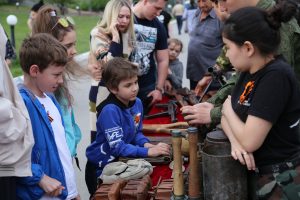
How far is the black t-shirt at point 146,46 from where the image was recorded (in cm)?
420

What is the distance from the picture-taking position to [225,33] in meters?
2.02

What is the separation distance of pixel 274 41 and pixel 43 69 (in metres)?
1.19

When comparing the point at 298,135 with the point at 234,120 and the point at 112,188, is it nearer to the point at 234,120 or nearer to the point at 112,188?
the point at 234,120

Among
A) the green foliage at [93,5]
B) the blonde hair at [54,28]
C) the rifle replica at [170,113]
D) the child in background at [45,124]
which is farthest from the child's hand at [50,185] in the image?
the green foliage at [93,5]

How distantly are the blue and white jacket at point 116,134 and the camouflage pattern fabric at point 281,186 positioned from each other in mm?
1015

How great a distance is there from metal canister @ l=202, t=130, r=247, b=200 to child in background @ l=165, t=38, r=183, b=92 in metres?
2.68

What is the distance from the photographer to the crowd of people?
6.40 feet

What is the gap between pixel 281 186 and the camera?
78.0 inches

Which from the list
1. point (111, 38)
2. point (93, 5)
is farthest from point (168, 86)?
point (93, 5)

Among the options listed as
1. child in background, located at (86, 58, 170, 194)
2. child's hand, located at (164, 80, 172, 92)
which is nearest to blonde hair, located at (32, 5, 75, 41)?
child in background, located at (86, 58, 170, 194)

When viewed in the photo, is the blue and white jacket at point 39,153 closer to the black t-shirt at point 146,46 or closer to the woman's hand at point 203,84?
the black t-shirt at point 146,46

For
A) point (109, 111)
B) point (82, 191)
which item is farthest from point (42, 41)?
point (82, 191)

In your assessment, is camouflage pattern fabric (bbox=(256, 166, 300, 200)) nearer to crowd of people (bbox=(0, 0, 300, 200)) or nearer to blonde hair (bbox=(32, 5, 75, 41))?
crowd of people (bbox=(0, 0, 300, 200))

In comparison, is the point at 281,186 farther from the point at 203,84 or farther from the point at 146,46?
the point at 146,46
